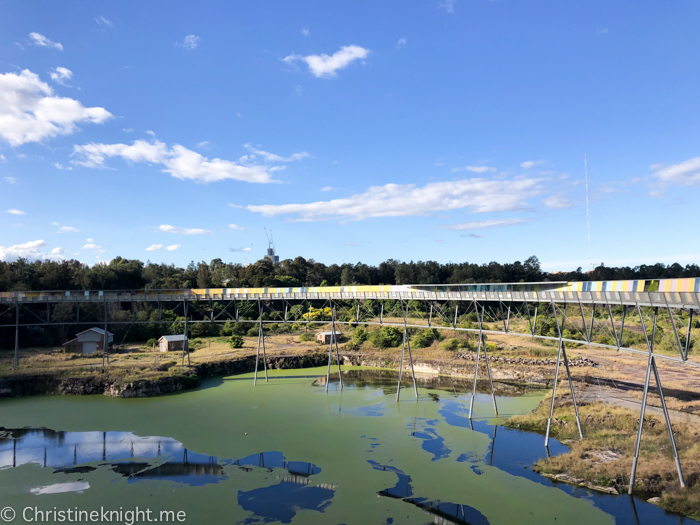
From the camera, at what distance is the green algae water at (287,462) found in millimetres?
16750

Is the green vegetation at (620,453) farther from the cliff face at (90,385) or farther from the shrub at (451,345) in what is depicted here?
the cliff face at (90,385)

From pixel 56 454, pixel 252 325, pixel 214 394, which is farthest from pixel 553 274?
pixel 56 454

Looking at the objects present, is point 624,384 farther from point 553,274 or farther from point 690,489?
point 553,274

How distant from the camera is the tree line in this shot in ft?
222

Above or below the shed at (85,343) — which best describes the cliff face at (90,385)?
below

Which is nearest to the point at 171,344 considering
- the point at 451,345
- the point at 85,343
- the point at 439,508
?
the point at 85,343

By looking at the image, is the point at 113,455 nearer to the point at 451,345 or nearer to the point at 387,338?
the point at 387,338

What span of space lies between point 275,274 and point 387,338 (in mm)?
51151

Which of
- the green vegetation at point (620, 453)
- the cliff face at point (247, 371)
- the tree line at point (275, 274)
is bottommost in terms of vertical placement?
the cliff face at point (247, 371)

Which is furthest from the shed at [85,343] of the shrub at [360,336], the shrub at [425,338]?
the shrub at [425,338]

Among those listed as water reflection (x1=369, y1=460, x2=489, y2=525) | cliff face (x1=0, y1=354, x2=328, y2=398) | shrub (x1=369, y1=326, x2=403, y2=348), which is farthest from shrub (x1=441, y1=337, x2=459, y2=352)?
water reflection (x1=369, y1=460, x2=489, y2=525)

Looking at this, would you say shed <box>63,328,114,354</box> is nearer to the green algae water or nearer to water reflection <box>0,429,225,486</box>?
the green algae water

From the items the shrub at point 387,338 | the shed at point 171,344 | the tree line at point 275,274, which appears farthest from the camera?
the tree line at point 275,274

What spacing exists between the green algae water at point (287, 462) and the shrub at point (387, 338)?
20.4 metres
